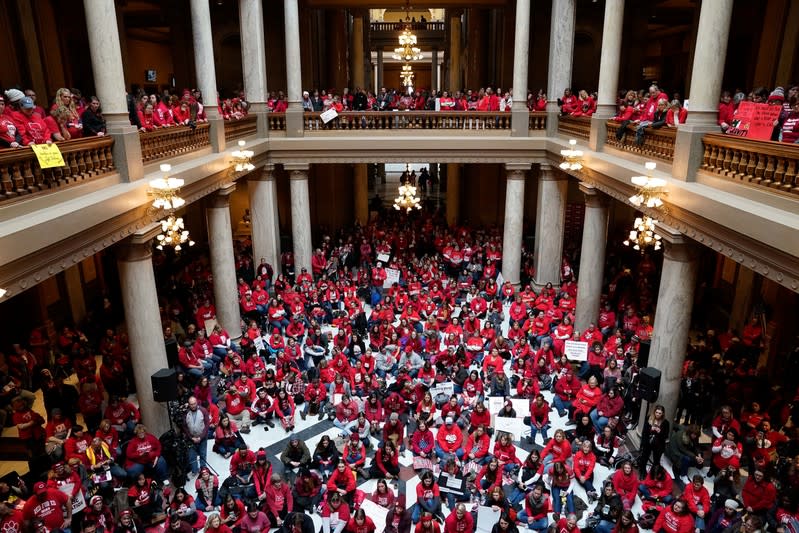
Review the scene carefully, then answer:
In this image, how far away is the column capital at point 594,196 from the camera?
13.1m

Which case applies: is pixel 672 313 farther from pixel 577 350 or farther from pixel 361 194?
pixel 361 194

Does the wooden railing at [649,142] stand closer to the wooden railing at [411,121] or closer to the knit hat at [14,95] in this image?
the wooden railing at [411,121]

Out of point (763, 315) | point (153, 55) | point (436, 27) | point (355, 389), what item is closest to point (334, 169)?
point (153, 55)

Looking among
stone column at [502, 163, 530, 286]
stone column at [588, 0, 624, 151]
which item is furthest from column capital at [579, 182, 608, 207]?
stone column at [502, 163, 530, 286]

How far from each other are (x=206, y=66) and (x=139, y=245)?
17.4 feet

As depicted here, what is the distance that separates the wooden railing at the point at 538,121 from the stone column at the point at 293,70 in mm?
6519

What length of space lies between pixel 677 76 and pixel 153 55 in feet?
73.8

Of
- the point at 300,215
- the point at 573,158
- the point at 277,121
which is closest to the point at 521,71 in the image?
the point at 573,158

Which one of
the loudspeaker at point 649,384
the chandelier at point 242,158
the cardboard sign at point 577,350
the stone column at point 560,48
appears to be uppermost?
the stone column at point 560,48

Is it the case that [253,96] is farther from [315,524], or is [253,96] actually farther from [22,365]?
[315,524]

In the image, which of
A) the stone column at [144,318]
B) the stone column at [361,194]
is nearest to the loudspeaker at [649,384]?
the stone column at [144,318]

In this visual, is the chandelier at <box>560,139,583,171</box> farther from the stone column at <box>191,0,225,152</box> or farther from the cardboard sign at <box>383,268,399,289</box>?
the stone column at <box>191,0,225,152</box>

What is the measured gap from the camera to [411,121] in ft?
56.7

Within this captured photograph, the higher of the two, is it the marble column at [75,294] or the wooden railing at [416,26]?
the wooden railing at [416,26]
